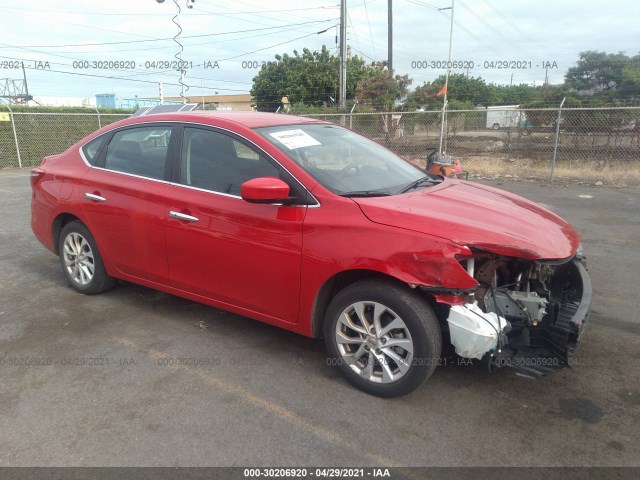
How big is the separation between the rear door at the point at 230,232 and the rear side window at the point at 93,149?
3.60ft

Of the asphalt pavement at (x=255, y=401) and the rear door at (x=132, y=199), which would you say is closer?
the asphalt pavement at (x=255, y=401)

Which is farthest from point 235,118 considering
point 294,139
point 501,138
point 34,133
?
point 34,133

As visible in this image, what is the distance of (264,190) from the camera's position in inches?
120

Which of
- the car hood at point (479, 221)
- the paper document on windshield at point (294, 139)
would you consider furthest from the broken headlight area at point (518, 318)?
the paper document on windshield at point (294, 139)

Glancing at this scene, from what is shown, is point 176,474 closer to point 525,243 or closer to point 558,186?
point 525,243

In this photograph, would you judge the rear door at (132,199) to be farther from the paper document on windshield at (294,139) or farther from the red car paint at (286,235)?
the paper document on windshield at (294,139)

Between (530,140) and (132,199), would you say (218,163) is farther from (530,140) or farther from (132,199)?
(530,140)

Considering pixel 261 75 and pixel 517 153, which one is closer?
pixel 517 153

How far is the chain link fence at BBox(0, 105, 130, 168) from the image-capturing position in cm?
1577

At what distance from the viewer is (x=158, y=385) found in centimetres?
317

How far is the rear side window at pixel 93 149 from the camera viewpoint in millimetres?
4426

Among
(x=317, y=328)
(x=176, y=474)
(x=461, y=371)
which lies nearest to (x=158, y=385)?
(x=176, y=474)

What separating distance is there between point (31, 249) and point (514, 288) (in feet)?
19.3

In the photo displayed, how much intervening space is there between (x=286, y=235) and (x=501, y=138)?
1393cm
